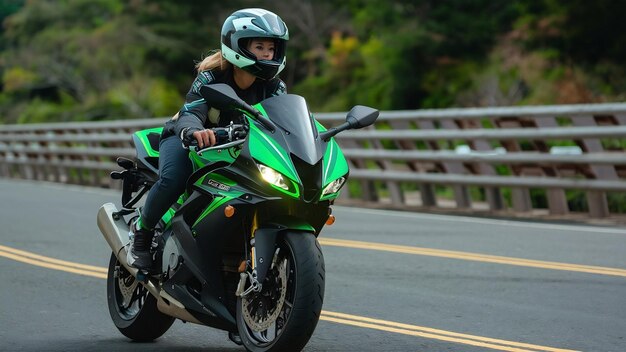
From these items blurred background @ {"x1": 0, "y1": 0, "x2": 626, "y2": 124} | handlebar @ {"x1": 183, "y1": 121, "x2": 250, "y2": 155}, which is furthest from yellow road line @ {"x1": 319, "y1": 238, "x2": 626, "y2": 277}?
blurred background @ {"x1": 0, "y1": 0, "x2": 626, "y2": 124}

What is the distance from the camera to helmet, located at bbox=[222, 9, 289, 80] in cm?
643

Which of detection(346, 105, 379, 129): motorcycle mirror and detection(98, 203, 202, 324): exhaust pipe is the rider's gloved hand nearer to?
detection(346, 105, 379, 129): motorcycle mirror

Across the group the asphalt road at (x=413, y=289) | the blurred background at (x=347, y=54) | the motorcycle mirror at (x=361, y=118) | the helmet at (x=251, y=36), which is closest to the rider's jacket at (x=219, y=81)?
the helmet at (x=251, y=36)

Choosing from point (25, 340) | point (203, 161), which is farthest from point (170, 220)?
point (25, 340)

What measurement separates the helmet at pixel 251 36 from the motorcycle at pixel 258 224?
0.84 ft

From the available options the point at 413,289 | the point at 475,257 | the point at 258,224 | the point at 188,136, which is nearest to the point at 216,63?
the point at 188,136

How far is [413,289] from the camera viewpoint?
30.2ft

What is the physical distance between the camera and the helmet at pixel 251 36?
643 cm

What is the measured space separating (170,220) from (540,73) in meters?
31.9

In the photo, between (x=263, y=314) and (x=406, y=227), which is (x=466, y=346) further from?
(x=406, y=227)

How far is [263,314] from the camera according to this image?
243 inches

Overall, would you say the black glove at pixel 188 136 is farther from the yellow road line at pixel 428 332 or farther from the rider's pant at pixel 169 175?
the yellow road line at pixel 428 332

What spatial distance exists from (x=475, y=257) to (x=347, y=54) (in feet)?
139

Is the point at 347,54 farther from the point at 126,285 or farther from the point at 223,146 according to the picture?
the point at 223,146
